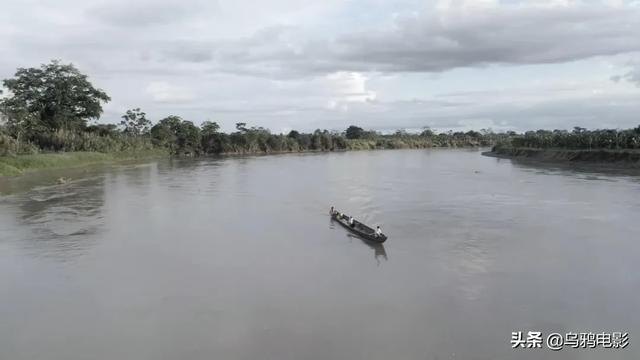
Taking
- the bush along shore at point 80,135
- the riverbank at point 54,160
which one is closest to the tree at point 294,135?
the bush along shore at point 80,135

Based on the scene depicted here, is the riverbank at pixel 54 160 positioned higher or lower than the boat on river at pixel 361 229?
higher

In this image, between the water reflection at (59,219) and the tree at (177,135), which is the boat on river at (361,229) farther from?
the tree at (177,135)

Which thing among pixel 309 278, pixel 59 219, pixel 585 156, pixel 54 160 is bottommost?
pixel 309 278

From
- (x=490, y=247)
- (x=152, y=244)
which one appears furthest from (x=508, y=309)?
(x=152, y=244)

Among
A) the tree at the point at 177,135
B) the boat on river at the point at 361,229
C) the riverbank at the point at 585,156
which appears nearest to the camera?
the boat on river at the point at 361,229

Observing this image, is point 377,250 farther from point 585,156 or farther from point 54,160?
point 585,156

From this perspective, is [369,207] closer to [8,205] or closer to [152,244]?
[152,244]

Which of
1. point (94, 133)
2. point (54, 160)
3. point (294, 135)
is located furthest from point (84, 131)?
point (294, 135)
